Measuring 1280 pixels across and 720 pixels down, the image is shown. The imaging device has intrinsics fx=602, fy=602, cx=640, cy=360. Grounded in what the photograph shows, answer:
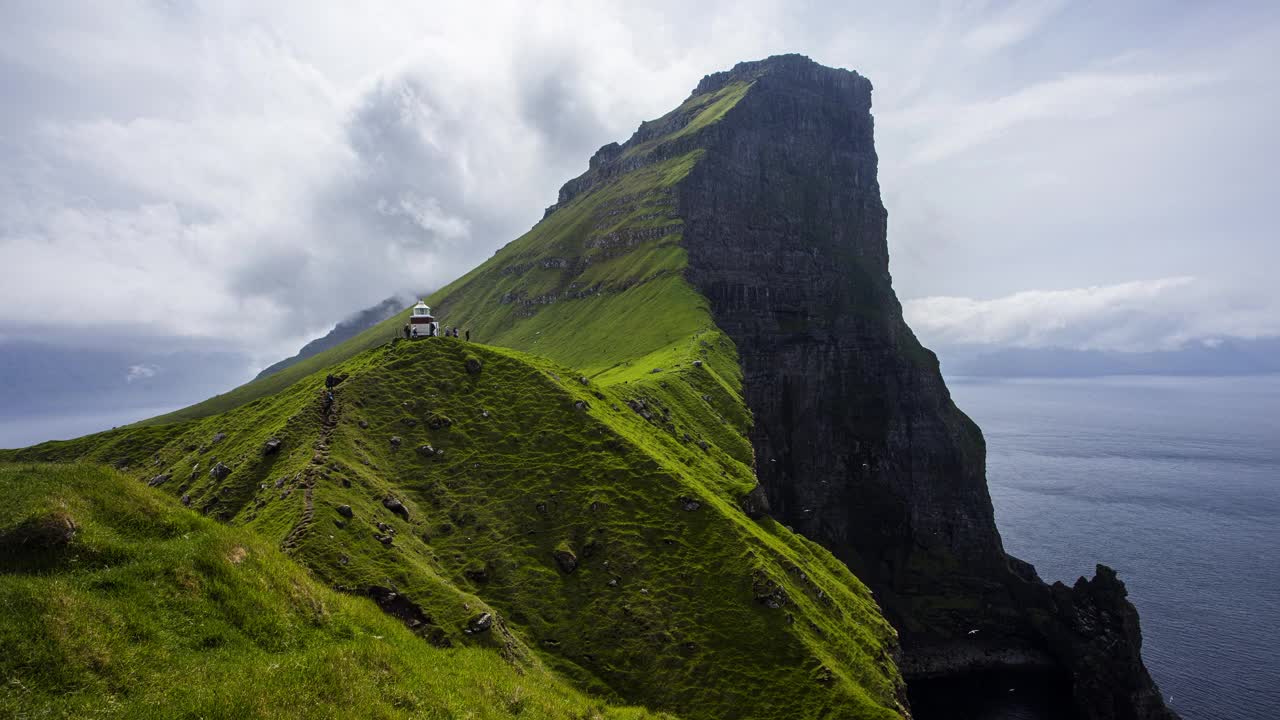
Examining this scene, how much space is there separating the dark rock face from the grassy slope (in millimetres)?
113953

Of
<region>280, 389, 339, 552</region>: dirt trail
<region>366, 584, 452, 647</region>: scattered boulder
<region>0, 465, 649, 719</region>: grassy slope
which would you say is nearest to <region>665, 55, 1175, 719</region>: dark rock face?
<region>280, 389, 339, 552</region>: dirt trail

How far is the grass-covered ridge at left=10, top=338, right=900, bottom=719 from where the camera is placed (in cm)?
4084

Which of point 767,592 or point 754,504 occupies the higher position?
point 754,504

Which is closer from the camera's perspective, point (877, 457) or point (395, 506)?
point (395, 506)

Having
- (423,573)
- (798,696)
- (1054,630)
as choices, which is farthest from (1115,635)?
(423,573)

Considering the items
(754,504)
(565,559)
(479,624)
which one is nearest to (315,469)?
(479,624)

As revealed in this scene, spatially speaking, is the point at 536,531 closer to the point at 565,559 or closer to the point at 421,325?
the point at 565,559

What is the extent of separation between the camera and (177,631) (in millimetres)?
19266

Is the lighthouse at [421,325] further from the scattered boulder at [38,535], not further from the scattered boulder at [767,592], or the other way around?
the scattered boulder at [38,535]

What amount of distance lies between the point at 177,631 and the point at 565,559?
109ft

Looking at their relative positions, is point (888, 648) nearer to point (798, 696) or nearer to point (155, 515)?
point (798, 696)

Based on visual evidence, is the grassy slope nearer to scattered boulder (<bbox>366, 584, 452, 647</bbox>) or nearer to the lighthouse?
scattered boulder (<bbox>366, 584, 452, 647</bbox>)

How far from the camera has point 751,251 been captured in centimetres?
18638

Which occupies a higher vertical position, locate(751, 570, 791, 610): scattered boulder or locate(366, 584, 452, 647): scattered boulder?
locate(366, 584, 452, 647): scattered boulder
